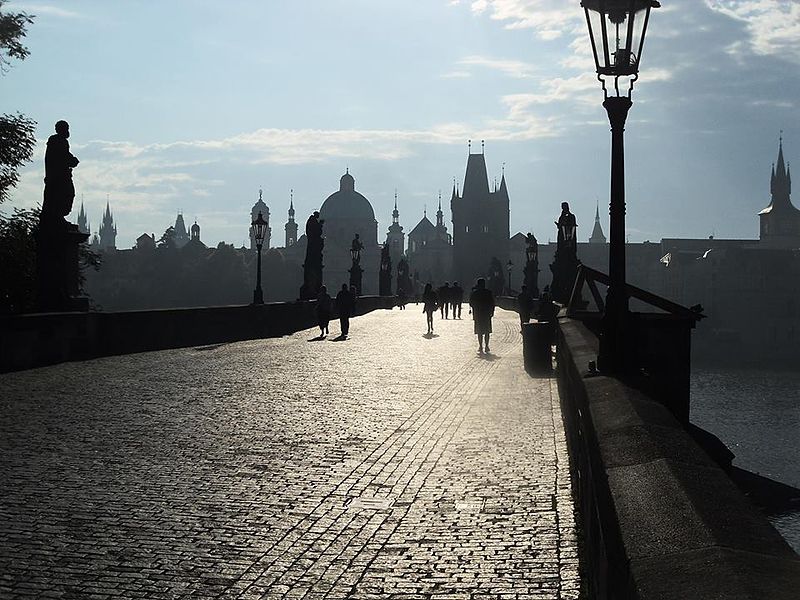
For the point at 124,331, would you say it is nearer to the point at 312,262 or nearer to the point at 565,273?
the point at 565,273

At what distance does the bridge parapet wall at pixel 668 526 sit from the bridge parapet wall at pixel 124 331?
1395 centimetres

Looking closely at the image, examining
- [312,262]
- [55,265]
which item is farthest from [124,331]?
[312,262]

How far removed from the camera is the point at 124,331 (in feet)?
73.1

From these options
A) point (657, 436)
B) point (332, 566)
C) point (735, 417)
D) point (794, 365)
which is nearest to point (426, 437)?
point (332, 566)

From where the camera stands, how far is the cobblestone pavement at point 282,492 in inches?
220

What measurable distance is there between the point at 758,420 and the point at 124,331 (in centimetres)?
4251

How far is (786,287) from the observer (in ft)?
473

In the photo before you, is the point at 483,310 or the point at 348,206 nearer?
the point at 483,310

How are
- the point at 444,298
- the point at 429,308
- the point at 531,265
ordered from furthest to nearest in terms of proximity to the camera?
the point at 531,265 → the point at 444,298 → the point at 429,308

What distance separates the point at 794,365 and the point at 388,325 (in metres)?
77.4

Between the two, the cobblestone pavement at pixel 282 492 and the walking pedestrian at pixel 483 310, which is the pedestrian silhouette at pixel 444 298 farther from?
the cobblestone pavement at pixel 282 492

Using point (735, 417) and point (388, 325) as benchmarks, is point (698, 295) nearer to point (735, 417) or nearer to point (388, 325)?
point (735, 417)

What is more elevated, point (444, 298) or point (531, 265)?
point (531, 265)

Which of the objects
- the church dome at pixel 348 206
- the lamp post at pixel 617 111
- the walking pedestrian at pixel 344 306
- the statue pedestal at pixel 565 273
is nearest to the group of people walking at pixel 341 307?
the walking pedestrian at pixel 344 306
